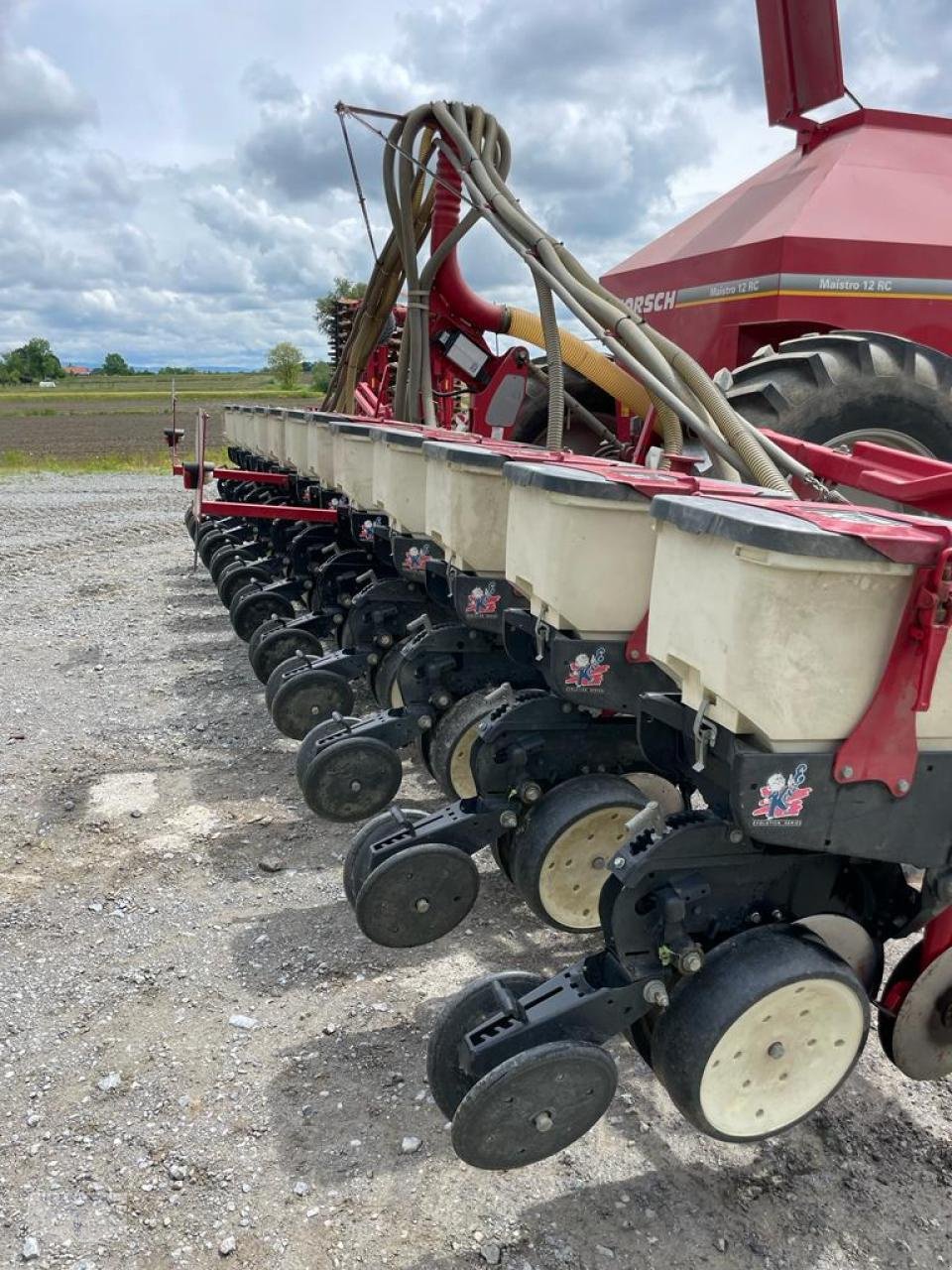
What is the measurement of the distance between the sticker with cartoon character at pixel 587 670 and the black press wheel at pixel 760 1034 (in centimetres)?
75

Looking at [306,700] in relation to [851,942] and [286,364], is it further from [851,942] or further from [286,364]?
[286,364]

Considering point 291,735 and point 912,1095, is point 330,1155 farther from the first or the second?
point 291,735

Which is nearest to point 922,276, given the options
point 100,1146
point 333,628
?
point 333,628

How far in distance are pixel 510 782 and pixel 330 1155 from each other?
1.00 m

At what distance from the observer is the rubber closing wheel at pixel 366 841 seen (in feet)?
9.03

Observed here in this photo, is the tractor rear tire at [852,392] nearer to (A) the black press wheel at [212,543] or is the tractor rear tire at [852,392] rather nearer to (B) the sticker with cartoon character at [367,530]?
(B) the sticker with cartoon character at [367,530]

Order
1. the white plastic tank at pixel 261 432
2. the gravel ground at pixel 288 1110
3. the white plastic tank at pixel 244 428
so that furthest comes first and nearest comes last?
the white plastic tank at pixel 244 428
the white plastic tank at pixel 261 432
the gravel ground at pixel 288 1110

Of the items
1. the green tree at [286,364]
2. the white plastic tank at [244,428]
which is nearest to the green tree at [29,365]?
the green tree at [286,364]

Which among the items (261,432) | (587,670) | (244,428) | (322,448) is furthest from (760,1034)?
(244,428)

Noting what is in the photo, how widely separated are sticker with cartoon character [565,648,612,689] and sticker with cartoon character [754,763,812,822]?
780 mm

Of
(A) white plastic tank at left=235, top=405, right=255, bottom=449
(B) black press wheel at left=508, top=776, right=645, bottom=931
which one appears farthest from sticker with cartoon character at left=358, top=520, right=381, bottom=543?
(A) white plastic tank at left=235, top=405, right=255, bottom=449

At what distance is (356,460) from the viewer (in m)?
4.78

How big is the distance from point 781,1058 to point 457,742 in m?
1.61

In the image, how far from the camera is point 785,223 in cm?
449
